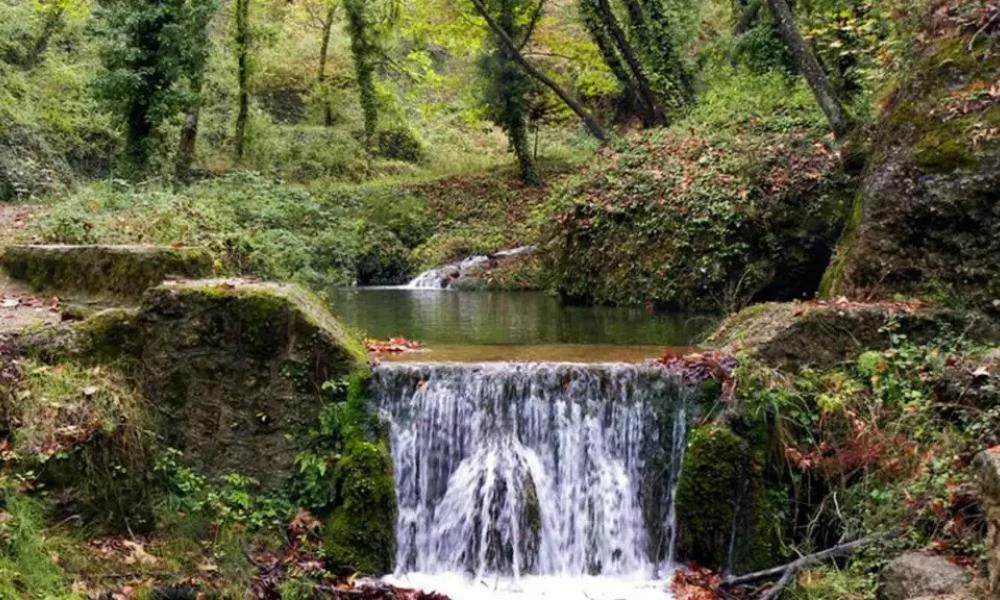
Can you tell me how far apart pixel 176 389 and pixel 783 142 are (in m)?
9.58

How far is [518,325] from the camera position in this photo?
10.9 meters

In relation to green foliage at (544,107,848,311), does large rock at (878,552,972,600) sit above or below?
below

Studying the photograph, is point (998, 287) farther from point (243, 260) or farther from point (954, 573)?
point (243, 260)

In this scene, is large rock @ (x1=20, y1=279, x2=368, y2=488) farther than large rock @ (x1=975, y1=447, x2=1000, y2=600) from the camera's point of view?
Yes

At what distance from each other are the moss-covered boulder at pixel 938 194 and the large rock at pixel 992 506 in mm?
2954

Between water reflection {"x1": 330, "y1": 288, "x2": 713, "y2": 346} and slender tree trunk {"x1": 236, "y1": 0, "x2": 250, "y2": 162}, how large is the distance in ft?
40.9

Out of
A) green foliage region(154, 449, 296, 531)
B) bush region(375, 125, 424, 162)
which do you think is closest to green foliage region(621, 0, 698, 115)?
bush region(375, 125, 424, 162)

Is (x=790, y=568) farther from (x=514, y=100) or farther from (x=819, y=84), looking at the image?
(x=514, y=100)

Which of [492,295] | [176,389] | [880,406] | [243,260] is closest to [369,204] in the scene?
[492,295]


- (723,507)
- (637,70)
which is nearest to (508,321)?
(723,507)

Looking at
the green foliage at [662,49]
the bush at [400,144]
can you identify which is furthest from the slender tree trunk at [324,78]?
the green foliage at [662,49]

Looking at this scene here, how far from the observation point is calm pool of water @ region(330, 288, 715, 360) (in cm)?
875

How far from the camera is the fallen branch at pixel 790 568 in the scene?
18.5ft

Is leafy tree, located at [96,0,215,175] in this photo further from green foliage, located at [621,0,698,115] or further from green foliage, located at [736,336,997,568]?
green foliage, located at [736,336,997,568]
